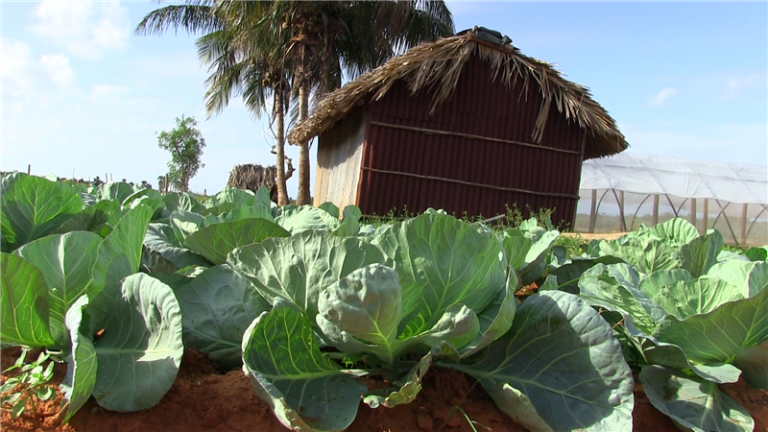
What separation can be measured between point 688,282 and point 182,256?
3.44 feet

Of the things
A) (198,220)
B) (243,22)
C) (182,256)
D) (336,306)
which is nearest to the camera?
(336,306)

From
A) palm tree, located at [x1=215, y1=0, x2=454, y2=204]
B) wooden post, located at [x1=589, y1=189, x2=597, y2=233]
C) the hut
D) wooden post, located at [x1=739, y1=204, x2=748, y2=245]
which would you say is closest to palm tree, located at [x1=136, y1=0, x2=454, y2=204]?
palm tree, located at [x1=215, y1=0, x2=454, y2=204]

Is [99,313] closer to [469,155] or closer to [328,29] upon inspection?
[469,155]

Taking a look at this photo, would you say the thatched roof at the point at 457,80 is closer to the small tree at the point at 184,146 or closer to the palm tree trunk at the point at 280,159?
the palm tree trunk at the point at 280,159

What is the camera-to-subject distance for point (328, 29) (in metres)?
18.1

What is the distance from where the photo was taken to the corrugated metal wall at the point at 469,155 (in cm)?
1070

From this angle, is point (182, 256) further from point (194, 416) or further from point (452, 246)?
point (452, 246)

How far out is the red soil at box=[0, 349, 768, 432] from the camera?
811 millimetres

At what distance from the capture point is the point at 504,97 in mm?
11289

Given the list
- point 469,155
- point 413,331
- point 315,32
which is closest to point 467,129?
point 469,155

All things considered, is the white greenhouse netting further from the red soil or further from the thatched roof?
the red soil

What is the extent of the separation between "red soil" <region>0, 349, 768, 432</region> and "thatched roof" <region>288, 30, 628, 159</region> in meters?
9.43

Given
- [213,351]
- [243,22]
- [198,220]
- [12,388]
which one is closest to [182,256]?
[198,220]

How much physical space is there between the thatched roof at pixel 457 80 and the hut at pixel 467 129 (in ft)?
0.07
